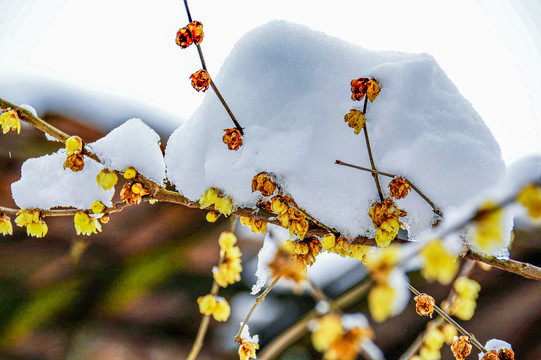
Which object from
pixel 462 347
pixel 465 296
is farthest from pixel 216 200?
pixel 465 296

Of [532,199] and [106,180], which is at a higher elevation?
[532,199]

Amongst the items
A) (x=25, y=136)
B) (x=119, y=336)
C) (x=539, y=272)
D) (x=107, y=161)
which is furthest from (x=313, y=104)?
(x=119, y=336)

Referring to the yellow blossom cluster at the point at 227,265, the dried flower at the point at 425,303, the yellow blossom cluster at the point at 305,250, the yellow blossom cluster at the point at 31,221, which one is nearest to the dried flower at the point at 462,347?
the dried flower at the point at 425,303

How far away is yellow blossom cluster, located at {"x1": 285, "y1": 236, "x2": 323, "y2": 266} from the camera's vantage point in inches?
21.4

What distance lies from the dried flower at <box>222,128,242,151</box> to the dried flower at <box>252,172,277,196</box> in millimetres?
58

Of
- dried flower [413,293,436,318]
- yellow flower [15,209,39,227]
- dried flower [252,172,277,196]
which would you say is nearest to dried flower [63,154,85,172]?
yellow flower [15,209,39,227]

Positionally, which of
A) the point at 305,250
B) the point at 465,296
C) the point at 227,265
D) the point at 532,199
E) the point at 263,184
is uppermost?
the point at 532,199

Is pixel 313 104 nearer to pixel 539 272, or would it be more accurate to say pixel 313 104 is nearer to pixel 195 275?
pixel 539 272

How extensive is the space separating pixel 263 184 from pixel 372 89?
20 centimetres

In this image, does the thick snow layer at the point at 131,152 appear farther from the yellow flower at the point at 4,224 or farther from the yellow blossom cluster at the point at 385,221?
the yellow blossom cluster at the point at 385,221

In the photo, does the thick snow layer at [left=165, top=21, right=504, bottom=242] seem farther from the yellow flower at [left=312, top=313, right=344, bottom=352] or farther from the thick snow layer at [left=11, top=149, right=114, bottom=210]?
the yellow flower at [left=312, top=313, right=344, bottom=352]

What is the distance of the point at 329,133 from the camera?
0.52m

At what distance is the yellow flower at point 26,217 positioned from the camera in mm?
530

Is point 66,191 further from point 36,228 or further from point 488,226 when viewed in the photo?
point 488,226
